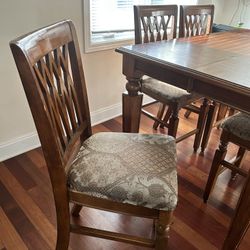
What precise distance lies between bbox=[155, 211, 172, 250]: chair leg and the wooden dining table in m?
0.30

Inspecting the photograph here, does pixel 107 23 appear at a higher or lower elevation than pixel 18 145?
higher

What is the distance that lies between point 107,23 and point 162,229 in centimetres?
165

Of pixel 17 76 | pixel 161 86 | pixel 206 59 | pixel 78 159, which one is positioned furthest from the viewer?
pixel 161 86

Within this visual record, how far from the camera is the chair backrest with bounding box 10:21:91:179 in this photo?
74cm

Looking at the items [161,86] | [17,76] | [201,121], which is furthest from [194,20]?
[17,76]

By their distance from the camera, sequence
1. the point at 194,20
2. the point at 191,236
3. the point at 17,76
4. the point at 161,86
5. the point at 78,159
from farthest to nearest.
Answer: the point at 194,20 < the point at 161,86 < the point at 17,76 < the point at 191,236 < the point at 78,159

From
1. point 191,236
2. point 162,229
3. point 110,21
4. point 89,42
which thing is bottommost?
point 191,236

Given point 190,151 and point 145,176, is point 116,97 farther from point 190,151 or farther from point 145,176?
point 145,176

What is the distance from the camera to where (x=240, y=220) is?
1042mm

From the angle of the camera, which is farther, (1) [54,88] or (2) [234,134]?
(2) [234,134]

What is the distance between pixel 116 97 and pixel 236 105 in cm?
144

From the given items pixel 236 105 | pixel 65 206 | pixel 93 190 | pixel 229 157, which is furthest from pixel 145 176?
pixel 229 157

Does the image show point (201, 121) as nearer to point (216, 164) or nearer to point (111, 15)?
point (216, 164)

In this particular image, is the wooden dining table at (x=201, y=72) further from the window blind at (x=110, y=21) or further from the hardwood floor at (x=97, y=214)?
the window blind at (x=110, y=21)
